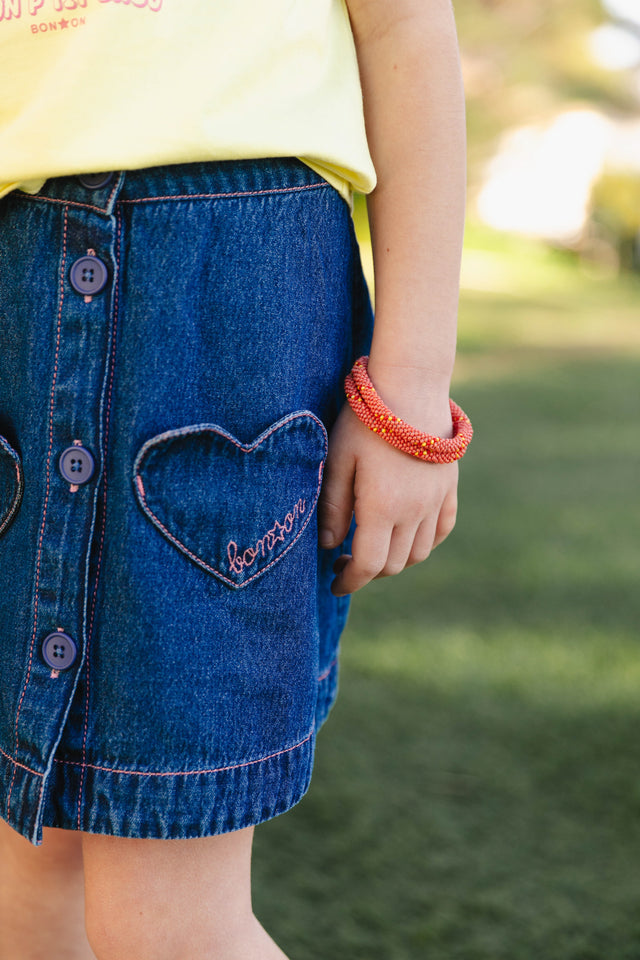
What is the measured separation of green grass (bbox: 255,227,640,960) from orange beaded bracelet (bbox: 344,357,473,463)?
0.79m

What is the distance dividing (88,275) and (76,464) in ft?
0.41

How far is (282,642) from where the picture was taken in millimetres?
738

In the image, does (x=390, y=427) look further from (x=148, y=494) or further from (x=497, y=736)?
(x=497, y=736)

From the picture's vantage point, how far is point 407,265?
2.61 feet

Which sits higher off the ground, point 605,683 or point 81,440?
point 81,440

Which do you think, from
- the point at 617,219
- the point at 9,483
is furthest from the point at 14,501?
the point at 617,219

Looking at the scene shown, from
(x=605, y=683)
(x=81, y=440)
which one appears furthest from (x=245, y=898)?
(x=605, y=683)

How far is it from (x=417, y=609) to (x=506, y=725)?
0.55 meters

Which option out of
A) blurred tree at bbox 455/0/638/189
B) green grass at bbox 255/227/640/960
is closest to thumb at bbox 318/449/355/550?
green grass at bbox 255/227/640/960

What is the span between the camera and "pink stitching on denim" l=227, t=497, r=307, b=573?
70 cm

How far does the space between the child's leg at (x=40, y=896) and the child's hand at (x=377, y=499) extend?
16.1 inches

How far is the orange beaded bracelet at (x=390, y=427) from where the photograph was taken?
760mm

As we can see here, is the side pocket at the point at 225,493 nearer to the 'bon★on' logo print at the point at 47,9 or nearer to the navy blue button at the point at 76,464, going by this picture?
the navy blue button at the point at 76,464

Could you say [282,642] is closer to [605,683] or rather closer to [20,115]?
[20,115]
